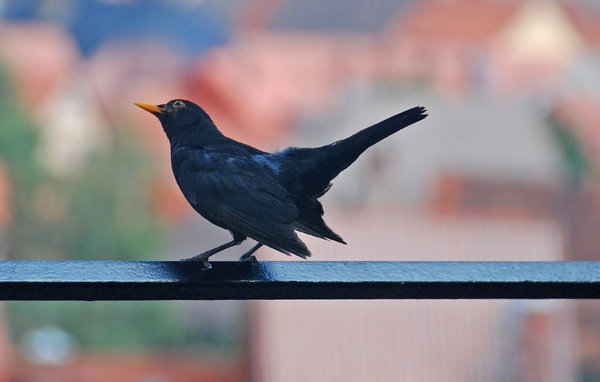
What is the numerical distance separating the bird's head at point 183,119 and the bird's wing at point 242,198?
0.51 feet

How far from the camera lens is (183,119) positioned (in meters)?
2.71

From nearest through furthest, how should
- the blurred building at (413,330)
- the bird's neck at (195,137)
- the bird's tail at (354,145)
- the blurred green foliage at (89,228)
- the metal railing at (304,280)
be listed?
the metal railing at (304,280) < the bird's tail at (354,145) < the bird's neck at (195,137) < the blurred building at (413,330) < the blurred green foliage at (89,228)

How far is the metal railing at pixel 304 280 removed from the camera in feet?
4.95

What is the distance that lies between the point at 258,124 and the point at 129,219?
198 inches

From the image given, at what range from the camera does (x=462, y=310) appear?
19.4 m

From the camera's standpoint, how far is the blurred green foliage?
2228 cm

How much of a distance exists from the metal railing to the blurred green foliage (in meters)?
20.0

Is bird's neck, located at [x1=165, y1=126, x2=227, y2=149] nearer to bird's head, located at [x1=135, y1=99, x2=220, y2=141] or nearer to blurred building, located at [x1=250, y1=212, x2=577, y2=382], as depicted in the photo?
bird's head, located at [x1=135, y1=99, x2=220, y2=141]

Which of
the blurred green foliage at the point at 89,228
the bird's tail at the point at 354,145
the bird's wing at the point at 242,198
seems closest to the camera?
the bird's tail at the point at 354,145

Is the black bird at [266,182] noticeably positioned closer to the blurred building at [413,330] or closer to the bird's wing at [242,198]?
the bird's wing at [242,198]

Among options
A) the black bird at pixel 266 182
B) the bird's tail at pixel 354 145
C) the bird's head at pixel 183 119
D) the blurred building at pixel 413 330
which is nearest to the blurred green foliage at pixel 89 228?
the blurred building at pixel 413 330

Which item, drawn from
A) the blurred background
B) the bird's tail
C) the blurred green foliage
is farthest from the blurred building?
the bird's tail

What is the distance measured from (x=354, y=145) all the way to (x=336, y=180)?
19213mm

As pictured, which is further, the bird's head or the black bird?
the bird's head
